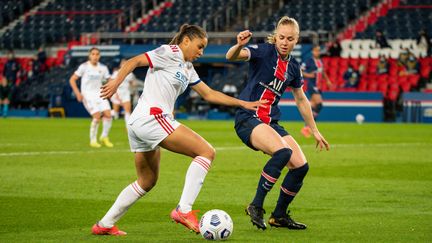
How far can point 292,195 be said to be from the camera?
1020cm

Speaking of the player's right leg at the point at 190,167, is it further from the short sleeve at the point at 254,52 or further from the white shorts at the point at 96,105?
the white shorts at the point at 96,105

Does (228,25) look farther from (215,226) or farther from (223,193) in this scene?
(215,226)

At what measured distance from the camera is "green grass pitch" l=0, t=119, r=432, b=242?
970 centimetres

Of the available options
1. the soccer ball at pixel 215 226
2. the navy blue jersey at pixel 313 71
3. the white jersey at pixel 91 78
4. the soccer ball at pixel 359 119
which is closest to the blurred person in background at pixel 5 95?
the soccer ball at pixel 359 119

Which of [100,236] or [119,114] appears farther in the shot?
[119,114]

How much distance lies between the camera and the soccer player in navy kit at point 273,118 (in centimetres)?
996

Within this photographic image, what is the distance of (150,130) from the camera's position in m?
9.16

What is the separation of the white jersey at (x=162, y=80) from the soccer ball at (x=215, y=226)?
1.11 meters

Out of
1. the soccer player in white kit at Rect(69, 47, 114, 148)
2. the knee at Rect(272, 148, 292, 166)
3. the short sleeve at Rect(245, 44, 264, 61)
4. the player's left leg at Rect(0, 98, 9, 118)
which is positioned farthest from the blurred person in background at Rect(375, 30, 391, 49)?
the knee at Rect(272, 148, 292, 166)

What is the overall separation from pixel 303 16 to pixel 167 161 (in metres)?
27.2

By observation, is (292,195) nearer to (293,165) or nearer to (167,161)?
(293,165)

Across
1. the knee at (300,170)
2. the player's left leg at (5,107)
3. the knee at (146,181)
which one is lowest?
the player's left leg at (5,107)

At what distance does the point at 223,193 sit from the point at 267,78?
358 centimetres

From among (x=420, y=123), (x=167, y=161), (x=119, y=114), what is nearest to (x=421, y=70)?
(x=420, y=123)
